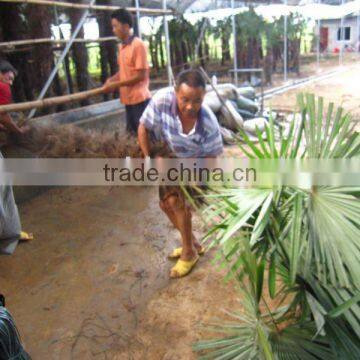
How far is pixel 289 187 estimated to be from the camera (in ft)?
5.83

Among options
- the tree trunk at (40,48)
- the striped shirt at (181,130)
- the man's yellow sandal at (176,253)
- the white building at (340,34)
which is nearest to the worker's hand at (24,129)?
the tree trunk at (40,48)

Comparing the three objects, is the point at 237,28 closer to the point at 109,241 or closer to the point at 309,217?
the point at 109,241

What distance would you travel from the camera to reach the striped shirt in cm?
270

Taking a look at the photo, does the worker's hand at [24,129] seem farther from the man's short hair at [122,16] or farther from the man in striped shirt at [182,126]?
the man in striped shirt at [182,126]

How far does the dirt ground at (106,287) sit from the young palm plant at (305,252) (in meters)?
0.58

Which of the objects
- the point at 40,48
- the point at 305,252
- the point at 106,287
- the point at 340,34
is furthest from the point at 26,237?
the point at 340,34

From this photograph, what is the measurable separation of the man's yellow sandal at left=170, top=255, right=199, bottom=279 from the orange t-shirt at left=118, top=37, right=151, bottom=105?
2.04 m

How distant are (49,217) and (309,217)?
9.91 feet

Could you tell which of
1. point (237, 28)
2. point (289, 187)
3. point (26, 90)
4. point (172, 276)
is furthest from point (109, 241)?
point (237, 28)

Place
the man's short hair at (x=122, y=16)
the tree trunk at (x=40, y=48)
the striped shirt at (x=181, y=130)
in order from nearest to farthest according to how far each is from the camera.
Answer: the striped shirt at (x=181, y=130), the man's short hair at (x=122, y=16), the tree trunk at (x=40, y=48)

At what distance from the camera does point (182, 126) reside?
2.72m

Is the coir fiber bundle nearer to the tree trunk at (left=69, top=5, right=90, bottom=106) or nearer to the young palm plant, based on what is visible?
the tree trunk at (left=69, top=5, right=90, bottom=106)

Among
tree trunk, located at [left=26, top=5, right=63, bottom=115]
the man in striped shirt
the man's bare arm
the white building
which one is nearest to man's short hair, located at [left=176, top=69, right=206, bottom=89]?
the man in striped shirt

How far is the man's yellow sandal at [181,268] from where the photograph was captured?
9.62 ft
